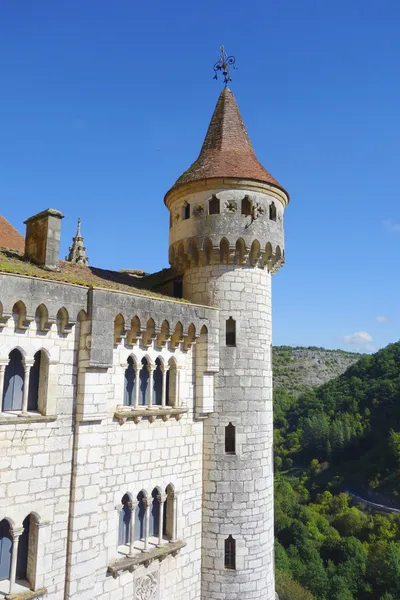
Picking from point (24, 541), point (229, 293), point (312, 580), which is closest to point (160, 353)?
point (229, 293)

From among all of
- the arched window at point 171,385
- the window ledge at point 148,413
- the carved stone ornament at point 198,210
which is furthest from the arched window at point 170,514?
the carved stone ornament at point 198,210

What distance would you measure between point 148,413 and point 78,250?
81.7ft

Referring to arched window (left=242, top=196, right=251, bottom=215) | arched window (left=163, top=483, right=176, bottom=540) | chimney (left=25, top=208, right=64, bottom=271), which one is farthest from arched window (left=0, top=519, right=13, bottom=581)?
arched window (left=242, top=196, right=251, bottom=215)

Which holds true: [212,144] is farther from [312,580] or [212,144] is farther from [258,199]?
[312,580]

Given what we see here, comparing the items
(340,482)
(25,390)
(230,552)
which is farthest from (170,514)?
(340,482)

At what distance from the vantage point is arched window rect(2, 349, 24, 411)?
10766mm

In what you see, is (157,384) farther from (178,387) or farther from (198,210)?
(198,210)

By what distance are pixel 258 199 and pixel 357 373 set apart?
12049 cm

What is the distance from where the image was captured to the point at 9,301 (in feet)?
34.2

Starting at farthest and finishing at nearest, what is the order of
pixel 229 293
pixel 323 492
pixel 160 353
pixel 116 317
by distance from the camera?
pixel 323 492
pixel 229 293
pixel 160 353
pixel 116 317

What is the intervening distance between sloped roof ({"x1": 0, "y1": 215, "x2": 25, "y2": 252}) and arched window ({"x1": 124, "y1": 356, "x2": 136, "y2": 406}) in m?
8.74

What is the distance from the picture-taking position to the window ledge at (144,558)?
480 inches

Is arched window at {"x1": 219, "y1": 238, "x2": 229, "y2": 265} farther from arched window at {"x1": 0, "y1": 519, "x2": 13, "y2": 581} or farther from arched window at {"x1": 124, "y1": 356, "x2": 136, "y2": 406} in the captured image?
arched window at {"x1": 0, "y1": 519, "x2": 13, "y2": 581}

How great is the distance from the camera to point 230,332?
1603cm
